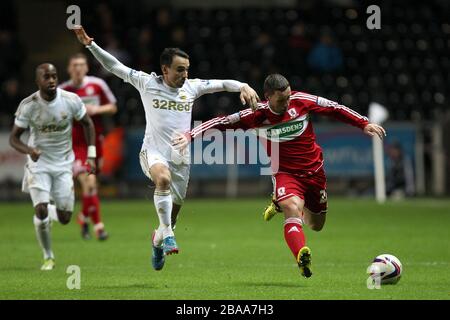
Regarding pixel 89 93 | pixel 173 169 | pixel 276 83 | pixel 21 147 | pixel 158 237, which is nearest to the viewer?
pixel 276 83

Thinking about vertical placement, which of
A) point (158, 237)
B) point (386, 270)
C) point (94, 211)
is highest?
point (94, 211)

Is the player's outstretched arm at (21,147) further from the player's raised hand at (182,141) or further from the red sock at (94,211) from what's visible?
the red sock at (94,211)

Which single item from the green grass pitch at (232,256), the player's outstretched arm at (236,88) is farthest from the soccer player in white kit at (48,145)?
the player's outstretched arm at (236,88)

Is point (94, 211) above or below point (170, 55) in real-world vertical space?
below

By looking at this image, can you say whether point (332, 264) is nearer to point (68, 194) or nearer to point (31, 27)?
point (68, 194)

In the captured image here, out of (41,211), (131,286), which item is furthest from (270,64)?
(131,286)

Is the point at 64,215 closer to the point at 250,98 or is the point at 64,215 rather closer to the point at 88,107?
the point at 88,107

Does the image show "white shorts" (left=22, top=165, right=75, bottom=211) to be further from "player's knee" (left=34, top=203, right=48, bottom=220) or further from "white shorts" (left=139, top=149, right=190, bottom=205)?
"white shorts" (left=139, top=149, right=190, bottom=205)

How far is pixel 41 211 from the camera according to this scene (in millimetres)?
11633

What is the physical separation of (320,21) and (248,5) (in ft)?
10.4

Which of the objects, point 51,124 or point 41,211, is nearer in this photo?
point 41,211

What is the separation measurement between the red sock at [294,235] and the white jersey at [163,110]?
1.54 metres

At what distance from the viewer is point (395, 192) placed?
24.3m

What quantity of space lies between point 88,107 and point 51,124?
2718 mm
